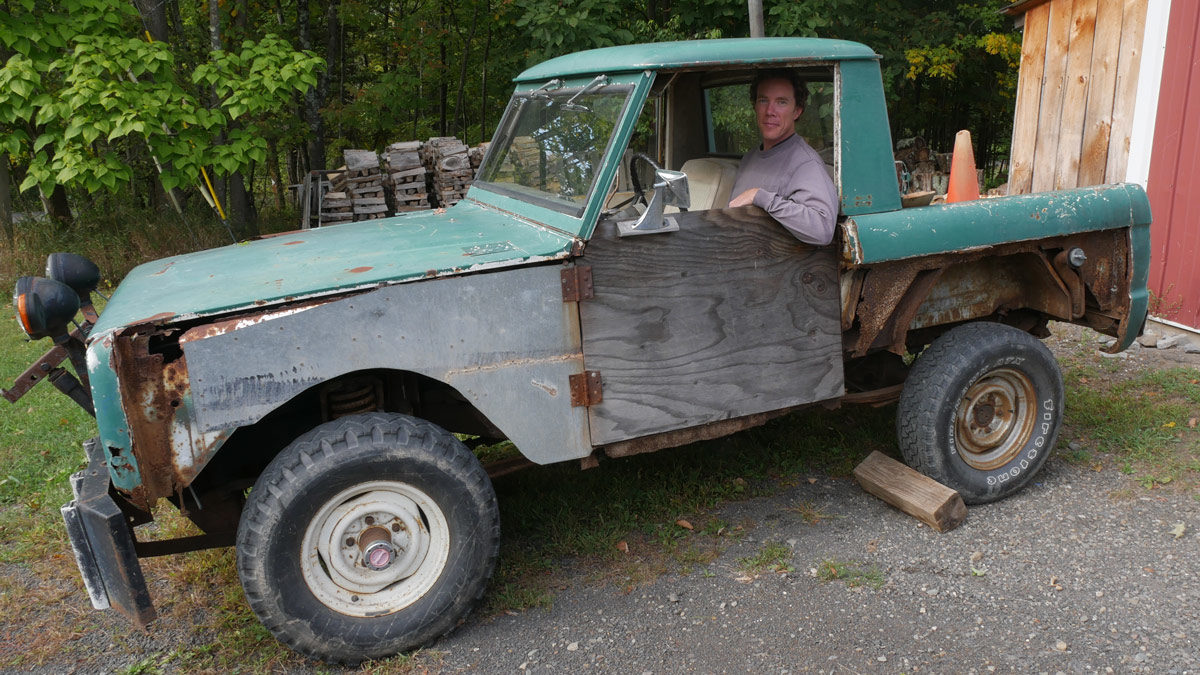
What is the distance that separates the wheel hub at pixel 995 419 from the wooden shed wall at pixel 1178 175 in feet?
9.48

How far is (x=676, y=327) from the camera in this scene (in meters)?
3.35

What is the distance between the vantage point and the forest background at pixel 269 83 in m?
7.71

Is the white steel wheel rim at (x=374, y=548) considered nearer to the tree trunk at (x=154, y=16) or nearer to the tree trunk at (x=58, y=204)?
the tree trunk at (x=154, y=16)

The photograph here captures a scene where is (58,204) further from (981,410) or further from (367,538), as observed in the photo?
(981,410)

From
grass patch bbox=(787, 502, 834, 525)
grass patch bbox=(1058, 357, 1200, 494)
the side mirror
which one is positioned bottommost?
grass patch bbox=(1058, 357, 1200, 494)

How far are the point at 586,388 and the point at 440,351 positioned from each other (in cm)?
57

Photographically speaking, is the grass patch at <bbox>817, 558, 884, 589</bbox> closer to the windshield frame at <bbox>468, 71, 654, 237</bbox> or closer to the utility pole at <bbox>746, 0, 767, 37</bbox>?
the windshield frame at <bbox>468, 71, 654, 237</bbox>

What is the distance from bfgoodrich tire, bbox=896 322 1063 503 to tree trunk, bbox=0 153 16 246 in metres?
10.0

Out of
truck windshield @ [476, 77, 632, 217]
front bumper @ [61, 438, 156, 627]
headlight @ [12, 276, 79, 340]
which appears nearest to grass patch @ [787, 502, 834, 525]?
truck windshield @ [476, 77, 632, 217]

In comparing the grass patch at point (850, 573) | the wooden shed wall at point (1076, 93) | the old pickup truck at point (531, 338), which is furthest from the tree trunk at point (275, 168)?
the grass patch at point (850, 573)

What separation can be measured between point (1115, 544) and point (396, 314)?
3083mm

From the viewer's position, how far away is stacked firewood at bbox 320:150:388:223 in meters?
8.97

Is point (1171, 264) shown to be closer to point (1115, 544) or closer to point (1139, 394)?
point (1139, 394)

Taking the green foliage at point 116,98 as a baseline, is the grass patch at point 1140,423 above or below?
below
